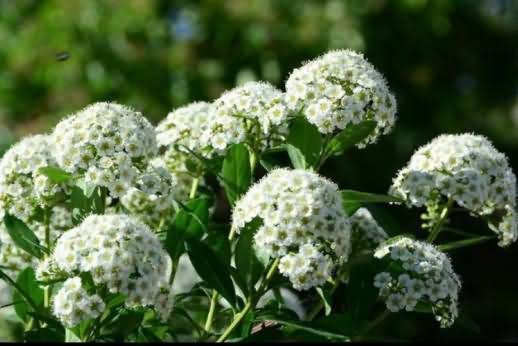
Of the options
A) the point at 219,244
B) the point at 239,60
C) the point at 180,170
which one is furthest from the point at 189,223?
the point at 239,60

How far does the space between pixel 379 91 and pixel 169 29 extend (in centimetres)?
450

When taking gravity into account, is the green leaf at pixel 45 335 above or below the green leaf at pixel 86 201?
below

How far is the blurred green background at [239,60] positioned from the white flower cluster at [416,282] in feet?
12.9

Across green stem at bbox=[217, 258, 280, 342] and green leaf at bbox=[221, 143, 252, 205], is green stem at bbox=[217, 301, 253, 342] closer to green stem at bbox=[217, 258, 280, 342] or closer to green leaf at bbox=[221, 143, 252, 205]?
green stem at bbox=[217, 258, 280, 342]

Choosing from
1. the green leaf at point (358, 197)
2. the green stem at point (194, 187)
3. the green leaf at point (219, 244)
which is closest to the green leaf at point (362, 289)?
the green leaf at point (358, 197)

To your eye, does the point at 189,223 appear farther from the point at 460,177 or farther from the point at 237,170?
the point at 460,177

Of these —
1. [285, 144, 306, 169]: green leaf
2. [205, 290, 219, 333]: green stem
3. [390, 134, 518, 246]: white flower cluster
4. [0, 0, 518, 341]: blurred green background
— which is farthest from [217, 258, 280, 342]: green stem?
[0, 0, 518, 341]: blurred green background

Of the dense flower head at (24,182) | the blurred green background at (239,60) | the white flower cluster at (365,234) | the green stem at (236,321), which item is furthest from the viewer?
the blurred green background at (239,60)

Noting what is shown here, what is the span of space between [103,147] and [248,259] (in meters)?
0.33

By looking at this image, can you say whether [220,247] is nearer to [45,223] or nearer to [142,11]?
[45,223]

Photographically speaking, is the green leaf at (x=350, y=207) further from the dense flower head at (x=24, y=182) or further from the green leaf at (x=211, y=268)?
the dense flower head at (x=24, y=182)

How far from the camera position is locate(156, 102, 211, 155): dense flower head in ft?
5.62

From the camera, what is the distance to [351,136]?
5.06 feet

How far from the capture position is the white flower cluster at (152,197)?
5.03ft
